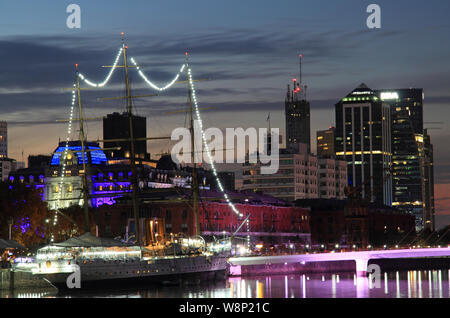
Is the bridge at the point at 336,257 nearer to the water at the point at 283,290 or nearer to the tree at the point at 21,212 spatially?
the water at the point at 283,290

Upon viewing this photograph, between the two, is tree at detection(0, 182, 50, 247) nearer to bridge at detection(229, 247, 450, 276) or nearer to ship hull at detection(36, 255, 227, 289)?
ship hull at detection(36, 255, 227, 289)

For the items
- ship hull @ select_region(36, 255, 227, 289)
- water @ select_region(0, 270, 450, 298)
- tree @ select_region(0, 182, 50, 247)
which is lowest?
water @ select_region(0, 270, 450, 298)

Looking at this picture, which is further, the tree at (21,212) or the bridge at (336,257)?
the tree at (21,212)

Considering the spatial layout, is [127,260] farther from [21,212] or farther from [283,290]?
[21,212]

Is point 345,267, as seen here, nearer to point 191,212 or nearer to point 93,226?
point 191,212

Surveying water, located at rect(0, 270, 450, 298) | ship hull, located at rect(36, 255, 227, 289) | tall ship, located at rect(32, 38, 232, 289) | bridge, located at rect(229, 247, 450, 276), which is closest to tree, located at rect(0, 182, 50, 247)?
tall ship, located at rect(32, 38, 232, 289)

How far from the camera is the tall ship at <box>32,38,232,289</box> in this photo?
12340cm

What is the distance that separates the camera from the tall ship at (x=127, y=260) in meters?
123

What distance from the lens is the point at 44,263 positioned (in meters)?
121

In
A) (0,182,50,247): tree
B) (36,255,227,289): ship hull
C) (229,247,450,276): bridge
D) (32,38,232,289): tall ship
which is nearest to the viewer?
(32,38,232,289): tall ship

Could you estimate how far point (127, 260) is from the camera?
131m

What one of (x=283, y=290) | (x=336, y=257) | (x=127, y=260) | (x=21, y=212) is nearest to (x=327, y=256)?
(x=336, y=257)

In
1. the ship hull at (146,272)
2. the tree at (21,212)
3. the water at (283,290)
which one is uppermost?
the tree at (21,212)

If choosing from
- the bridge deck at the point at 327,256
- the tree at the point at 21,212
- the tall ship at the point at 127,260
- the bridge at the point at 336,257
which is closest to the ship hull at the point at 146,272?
the tall ship at the point at 127,260
